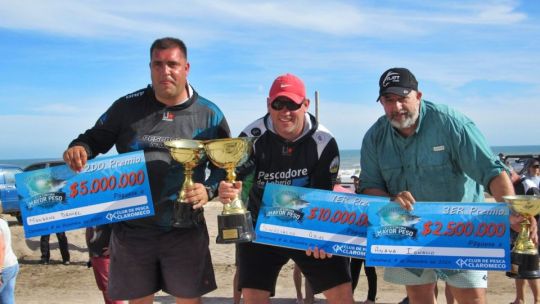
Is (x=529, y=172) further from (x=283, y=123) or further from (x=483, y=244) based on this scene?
(x=283, y=123)

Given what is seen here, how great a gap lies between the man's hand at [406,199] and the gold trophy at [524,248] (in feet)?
1.97

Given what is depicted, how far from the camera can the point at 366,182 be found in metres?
4.21

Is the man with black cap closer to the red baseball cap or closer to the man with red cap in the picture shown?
the man with red cap

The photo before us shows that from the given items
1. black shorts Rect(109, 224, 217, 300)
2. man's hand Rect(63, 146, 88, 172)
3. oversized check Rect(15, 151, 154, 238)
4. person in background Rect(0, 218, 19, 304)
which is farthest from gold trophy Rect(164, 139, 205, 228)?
person in background Rect(0, 218, 19, 304)

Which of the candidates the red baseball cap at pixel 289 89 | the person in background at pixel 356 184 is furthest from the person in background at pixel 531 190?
the red baseball cap at pixel 289 89

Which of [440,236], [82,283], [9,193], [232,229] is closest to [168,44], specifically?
[232,229]

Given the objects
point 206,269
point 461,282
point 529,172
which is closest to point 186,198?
point 206,269

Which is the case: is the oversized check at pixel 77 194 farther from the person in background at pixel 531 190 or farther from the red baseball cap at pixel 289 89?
the person in background at pixel 531 190

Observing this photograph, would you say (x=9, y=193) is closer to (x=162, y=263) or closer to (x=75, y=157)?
(x=75, y=157)

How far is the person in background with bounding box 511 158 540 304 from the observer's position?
673cm

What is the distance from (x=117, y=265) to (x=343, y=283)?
5.67ft

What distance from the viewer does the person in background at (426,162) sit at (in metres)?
3.70

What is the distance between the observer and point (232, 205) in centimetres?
376

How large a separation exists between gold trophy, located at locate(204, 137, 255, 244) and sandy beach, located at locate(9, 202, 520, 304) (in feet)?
14.5
